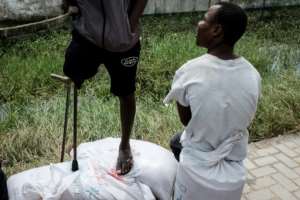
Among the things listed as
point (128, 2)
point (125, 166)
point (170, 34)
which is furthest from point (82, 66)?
point (170, 34)

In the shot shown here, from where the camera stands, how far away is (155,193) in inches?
99.0

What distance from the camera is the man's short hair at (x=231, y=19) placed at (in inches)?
73.7

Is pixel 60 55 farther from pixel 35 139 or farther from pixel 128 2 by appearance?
pixel 128 2

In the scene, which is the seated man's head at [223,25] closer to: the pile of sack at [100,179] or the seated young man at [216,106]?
the seated young man at [216,106]

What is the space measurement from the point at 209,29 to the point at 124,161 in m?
1.02

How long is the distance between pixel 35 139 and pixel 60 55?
81.5 inches

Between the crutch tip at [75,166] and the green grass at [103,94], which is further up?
the crutch tip at [75,166]

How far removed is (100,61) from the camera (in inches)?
96.0

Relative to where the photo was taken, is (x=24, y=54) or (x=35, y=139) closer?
(x=35, y=139)

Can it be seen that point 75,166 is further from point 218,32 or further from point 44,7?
point 44,7

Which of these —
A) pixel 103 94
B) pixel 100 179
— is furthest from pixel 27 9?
pixel 100 179

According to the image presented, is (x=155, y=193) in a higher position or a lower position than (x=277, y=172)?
higher

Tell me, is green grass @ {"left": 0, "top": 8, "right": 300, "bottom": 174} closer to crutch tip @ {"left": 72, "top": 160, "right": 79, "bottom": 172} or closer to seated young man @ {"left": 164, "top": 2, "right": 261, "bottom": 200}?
crutch tip @ {"left": 72, "top": 160, "right": 79, "bottom": 172}

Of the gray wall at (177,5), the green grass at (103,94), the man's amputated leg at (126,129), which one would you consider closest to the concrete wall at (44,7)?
the gray wall at (177,5)
